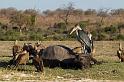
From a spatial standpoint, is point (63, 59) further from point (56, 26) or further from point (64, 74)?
point (56, 26)

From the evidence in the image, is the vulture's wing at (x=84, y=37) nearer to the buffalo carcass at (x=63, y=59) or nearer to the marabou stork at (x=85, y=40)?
the marabou stork at (x=85, y=40)

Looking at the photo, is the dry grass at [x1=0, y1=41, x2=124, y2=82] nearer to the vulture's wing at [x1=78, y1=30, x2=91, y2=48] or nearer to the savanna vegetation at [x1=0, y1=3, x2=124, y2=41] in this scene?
the vulture's wing at [x1=78, y1=30, x2=91, y2=48]

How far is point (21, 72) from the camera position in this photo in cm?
1867

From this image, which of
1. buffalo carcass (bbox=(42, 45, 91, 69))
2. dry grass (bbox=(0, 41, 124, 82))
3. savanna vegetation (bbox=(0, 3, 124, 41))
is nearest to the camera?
dry grass (bbox=(0, 41, 124, 82))

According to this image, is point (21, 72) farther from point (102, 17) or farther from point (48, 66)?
point (102, 17)

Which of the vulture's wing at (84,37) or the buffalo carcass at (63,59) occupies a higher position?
the vulture's wing at (84,37)

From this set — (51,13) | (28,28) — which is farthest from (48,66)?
(51,13)

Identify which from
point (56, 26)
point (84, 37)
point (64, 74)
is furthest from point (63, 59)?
point (56, 26)

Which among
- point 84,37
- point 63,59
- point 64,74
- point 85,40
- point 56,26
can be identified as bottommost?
point 56,26

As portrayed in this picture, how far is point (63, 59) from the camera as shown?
19.8 metres

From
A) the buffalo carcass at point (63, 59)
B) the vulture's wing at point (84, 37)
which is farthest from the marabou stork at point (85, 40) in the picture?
the buffalo carcass at point (63, 59)

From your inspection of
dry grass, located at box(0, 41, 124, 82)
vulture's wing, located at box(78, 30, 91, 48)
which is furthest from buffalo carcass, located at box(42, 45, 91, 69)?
vulture's wing, located at box(78, 30, 91, 48)

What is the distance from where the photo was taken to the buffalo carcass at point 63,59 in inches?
771

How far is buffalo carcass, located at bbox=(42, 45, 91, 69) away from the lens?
771 inches
